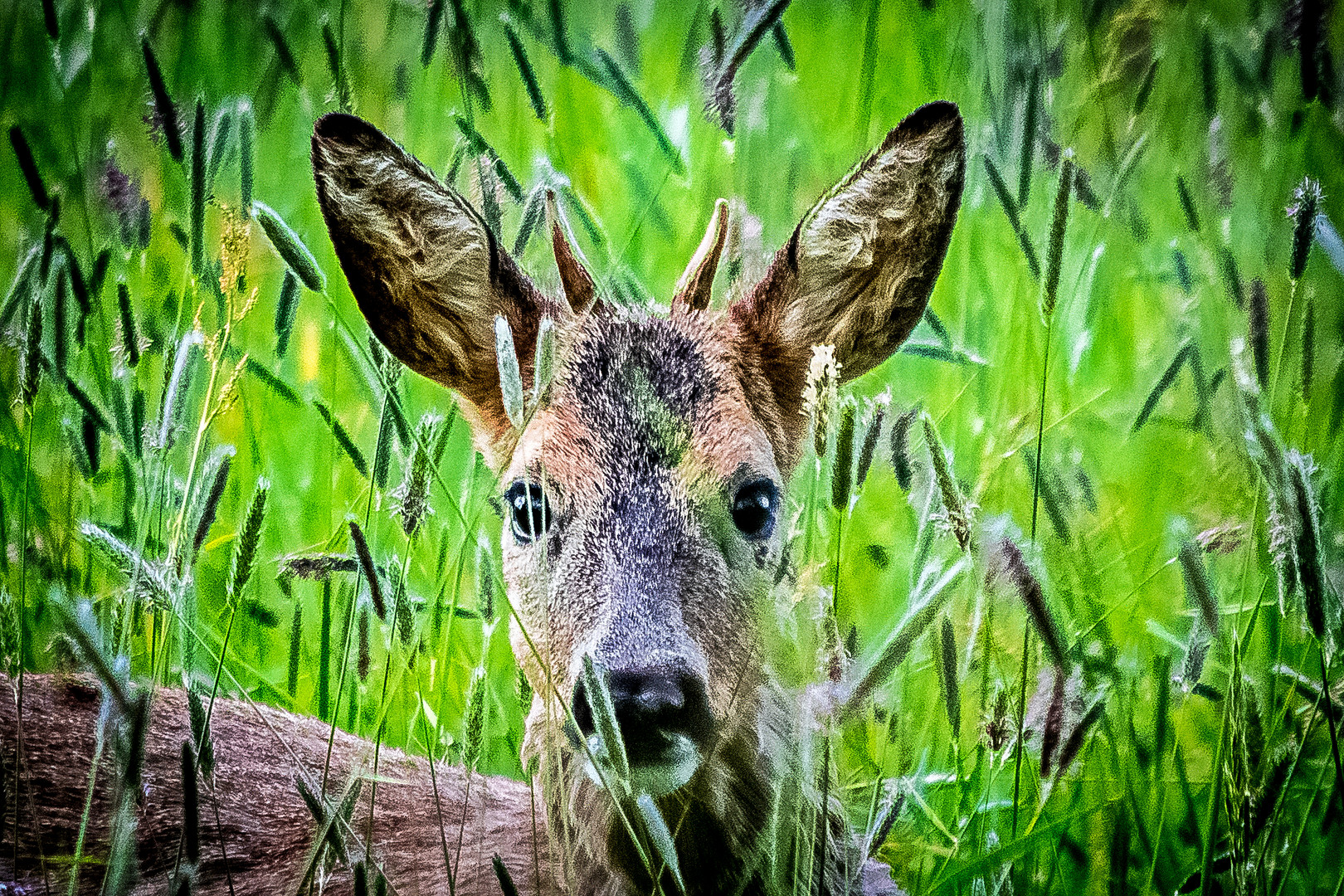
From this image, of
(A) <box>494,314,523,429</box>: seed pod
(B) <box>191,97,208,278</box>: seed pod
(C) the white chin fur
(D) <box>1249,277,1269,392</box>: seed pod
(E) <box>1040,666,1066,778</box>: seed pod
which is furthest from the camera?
(D) <box>1249,277,1269,392</box>: seed pod

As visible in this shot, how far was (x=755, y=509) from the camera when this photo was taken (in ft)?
6.69

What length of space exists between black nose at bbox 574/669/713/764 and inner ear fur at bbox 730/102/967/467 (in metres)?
0.75

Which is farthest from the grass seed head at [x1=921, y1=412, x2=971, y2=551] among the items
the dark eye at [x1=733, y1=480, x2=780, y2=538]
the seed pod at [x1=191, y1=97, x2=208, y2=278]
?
the seed pod at [x1=191, y1=97, x2=208, y2=278]

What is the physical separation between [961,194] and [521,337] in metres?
0.98

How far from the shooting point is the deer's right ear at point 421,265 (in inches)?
81.1

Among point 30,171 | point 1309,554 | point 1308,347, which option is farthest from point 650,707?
point 30,171

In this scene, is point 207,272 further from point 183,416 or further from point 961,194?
point 961,194

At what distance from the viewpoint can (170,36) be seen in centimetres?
246

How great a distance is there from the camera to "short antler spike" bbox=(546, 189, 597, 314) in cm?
239

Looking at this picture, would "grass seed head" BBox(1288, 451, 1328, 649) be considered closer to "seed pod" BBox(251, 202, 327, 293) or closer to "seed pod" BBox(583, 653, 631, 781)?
"seed pod" BBox(583, 653, 631, 781)

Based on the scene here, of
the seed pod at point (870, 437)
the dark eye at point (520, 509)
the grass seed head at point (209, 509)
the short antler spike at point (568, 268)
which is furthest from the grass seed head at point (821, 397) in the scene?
the grass seed head at point (209, 509)

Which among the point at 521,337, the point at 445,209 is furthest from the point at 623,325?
the point at 445,209

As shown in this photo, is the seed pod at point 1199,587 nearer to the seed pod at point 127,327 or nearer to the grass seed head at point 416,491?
the grass seed head at point 416,491

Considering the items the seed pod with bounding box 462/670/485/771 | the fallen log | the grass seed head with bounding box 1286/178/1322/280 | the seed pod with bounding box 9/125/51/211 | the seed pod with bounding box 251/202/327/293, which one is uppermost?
Result: the seed pod with bounding box 9/125/51/211
